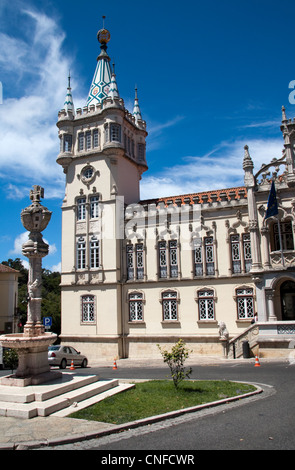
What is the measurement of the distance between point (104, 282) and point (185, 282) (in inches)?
244

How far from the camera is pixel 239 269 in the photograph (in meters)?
27.5

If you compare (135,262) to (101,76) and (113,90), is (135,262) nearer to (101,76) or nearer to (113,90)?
(113,90)

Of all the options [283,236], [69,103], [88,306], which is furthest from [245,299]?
[69,103]

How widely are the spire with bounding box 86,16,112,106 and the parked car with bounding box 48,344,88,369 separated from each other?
21.3 m

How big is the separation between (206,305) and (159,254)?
17.1 ft

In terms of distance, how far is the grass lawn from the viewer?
31.5 feet

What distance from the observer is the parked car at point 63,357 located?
2184 centimetres

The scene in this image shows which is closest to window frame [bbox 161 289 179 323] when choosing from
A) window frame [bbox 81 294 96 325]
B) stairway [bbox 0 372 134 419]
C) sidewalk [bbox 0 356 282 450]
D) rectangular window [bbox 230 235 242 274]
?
rectangular window [bbox 230 235 242 274]

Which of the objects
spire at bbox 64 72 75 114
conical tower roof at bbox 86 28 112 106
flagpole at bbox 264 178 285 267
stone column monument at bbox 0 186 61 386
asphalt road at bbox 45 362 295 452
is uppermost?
conical tower roof at bbox 86 28 112 106

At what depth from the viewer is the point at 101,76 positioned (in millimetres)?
36125

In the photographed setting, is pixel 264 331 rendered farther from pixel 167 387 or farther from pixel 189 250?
pixel 167 387

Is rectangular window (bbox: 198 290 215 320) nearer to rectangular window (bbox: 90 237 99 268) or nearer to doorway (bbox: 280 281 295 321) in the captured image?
doorway (bbox: 280 281 295 321)
